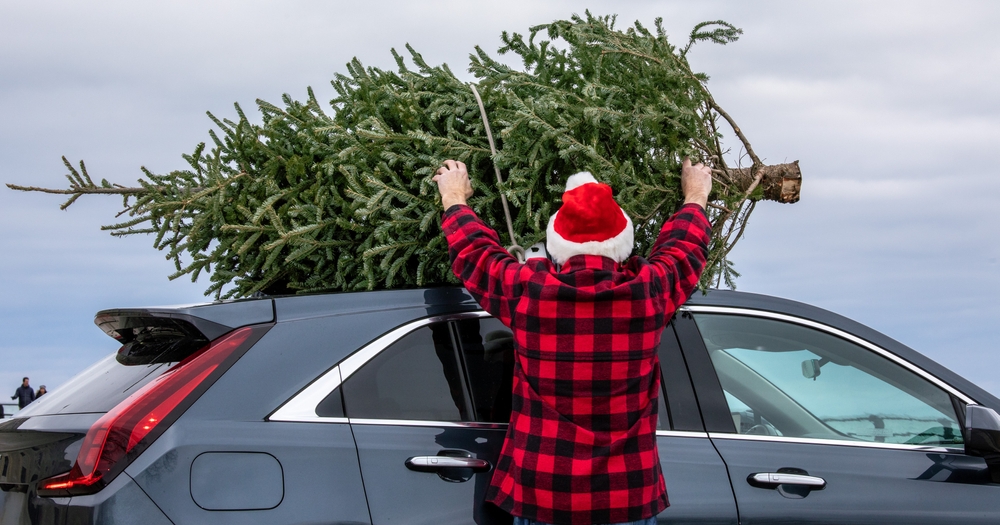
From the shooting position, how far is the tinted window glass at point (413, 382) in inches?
118

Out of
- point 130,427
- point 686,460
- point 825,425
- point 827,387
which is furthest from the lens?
point 827,387

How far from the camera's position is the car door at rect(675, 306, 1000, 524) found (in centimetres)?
326

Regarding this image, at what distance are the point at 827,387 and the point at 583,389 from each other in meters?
1.43

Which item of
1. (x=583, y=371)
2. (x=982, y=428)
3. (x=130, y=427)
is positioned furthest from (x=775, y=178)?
(x=130, y=427)

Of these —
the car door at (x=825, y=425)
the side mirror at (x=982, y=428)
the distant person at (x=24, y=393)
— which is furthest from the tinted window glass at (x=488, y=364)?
the distant person at (x=24, y=393)

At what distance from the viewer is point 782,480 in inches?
Answer: 127

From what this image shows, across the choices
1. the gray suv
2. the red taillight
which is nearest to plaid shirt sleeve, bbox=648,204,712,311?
the gray suv

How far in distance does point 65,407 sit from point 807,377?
2924 millimetres

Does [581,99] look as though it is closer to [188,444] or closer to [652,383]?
[652,383]

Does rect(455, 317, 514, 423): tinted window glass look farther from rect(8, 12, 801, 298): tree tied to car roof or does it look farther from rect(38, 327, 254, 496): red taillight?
rect(38, 327, 254, 496): red taillight

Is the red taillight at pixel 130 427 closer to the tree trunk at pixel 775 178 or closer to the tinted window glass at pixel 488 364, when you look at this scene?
the tinted window glass at pixel 488 364

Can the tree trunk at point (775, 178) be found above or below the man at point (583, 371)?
above

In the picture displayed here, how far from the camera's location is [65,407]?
3.16m

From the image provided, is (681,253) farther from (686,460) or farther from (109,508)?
(109,508)
